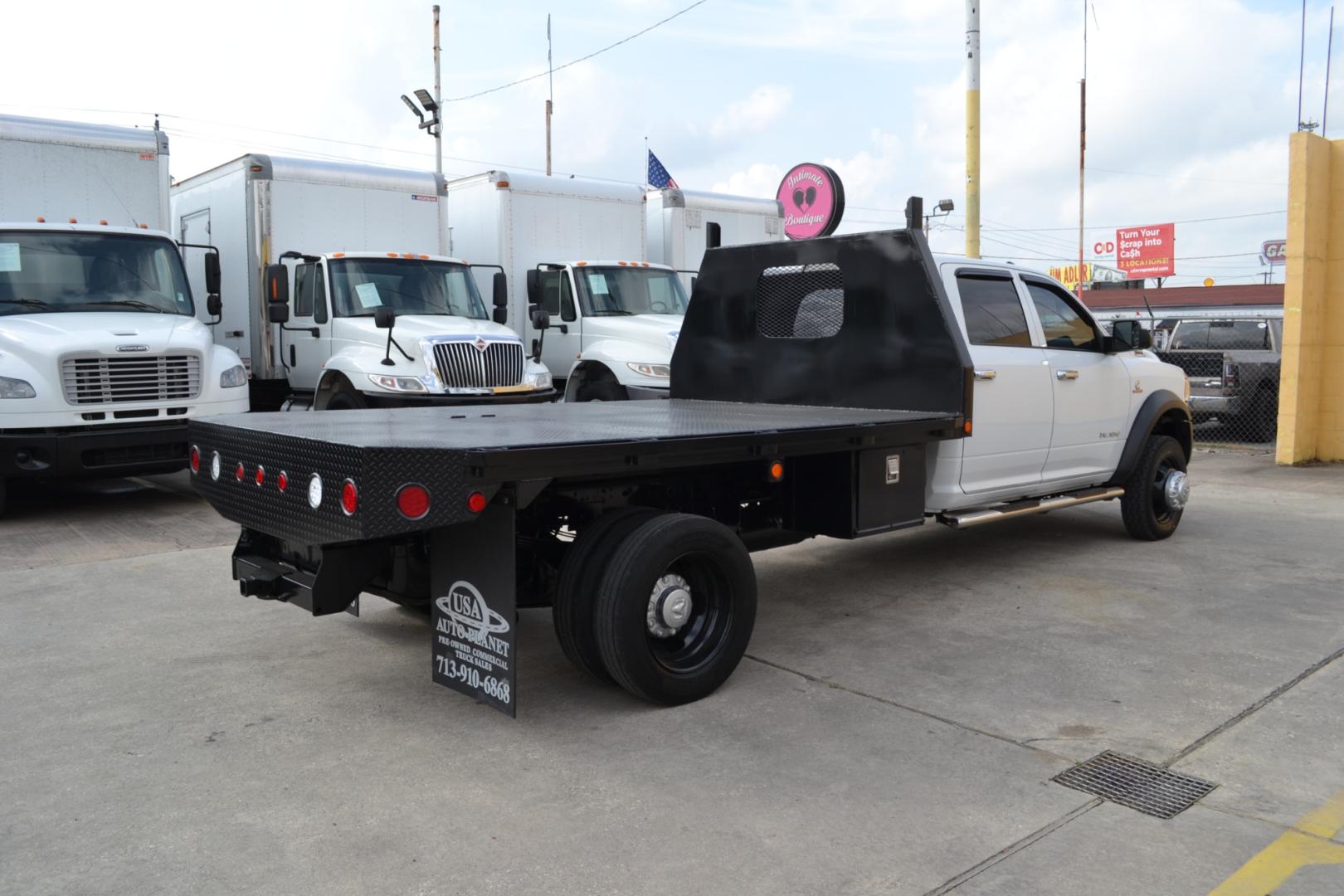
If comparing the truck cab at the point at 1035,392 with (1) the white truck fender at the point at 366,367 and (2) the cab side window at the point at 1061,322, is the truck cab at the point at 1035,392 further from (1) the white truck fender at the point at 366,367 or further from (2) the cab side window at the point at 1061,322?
(1) the white truck fender at the point at 366,367

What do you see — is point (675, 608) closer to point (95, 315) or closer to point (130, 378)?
point (130, 378)

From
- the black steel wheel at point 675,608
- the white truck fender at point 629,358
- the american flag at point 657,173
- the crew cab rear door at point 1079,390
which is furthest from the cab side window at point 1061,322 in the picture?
the american flag at point 657,173

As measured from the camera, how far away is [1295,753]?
4.01 m

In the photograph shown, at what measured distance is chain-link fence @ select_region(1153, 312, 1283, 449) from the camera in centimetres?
1425

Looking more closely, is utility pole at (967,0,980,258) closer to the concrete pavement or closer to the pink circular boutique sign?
the pink circular boutique sign

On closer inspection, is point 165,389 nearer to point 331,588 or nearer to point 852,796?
point 331,588

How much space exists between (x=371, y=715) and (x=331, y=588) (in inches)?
22.9

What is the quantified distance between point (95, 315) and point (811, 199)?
28.4 ft

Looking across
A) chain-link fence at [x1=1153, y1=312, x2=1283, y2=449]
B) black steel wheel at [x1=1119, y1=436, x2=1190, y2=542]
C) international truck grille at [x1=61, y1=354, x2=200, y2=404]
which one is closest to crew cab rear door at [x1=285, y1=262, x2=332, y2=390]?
international truck grille at [x1=61, y1=354, x2=200, y2=404]

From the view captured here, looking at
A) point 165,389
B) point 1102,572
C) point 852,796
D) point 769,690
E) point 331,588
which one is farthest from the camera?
point 165,389

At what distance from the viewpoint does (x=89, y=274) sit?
32.5 ft

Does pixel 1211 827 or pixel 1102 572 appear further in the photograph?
pixel 1102 572

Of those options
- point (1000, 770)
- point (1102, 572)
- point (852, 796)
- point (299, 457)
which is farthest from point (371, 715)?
point (1102, 572)

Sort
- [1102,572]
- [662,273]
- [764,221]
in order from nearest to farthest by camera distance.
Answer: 1. [1102,572]
2. [662,273]
3. [764,221]
